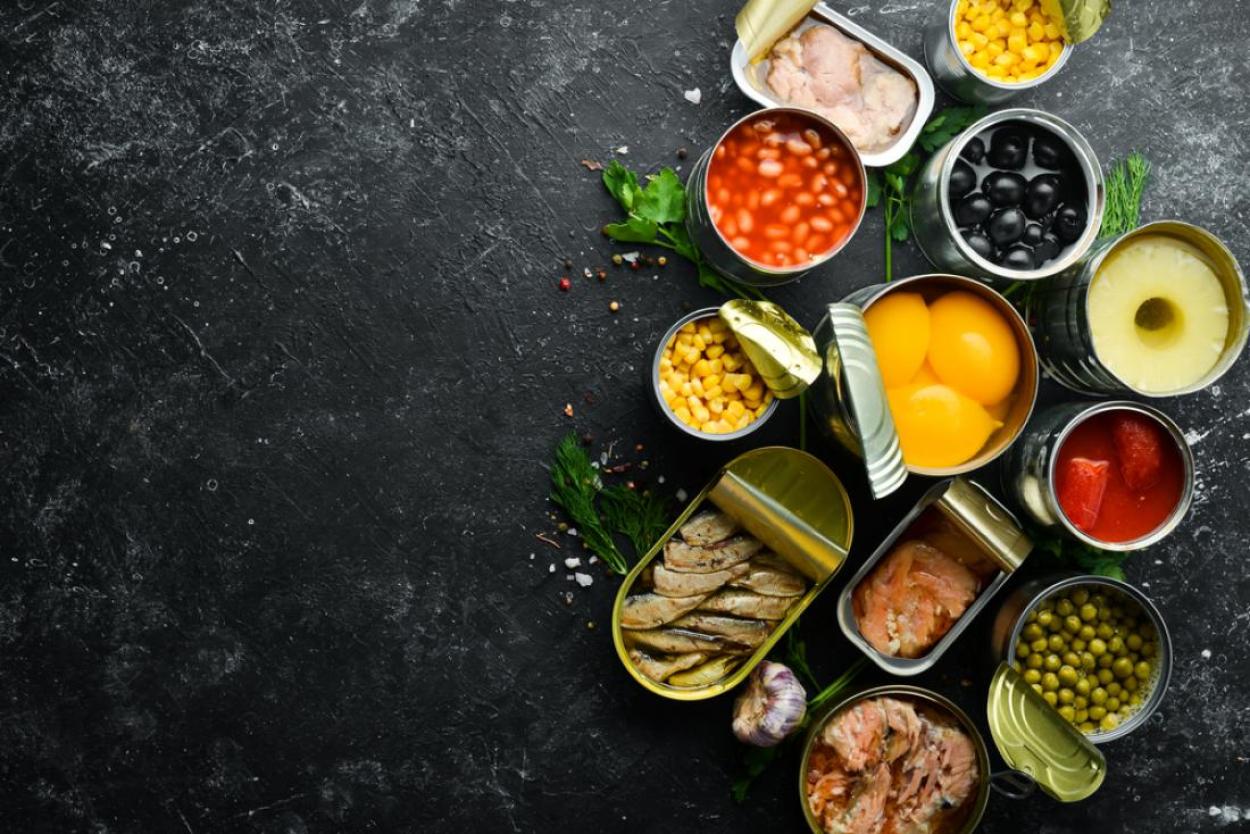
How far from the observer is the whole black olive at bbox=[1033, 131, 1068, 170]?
2.58m

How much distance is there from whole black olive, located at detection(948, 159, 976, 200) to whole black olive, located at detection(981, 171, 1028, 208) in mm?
43

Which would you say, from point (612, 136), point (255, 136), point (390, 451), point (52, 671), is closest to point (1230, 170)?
point (612, 136)

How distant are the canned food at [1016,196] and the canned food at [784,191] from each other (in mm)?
248

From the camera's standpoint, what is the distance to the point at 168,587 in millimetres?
2662

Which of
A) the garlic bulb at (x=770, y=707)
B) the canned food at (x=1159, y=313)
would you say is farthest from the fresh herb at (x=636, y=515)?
the canned food at (x=1159, y=313)

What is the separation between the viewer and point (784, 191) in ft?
8.31

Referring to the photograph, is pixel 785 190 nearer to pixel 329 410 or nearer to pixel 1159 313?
pixel 1159 313

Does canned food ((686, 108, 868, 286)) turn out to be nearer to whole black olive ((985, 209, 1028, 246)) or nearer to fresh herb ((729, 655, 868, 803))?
whole black olive ((985, 209, 1028, 246))

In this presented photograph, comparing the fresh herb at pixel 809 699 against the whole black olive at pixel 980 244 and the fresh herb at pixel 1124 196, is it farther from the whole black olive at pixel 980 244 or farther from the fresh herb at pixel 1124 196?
the fresh herb at pixel 1124 196

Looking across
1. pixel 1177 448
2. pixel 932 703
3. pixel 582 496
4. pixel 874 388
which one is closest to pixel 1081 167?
pixel 1177 448

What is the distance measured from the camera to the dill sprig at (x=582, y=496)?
8.72ft

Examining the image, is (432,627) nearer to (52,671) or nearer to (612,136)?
(52,671)

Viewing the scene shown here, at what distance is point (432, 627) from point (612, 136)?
4.67 ft

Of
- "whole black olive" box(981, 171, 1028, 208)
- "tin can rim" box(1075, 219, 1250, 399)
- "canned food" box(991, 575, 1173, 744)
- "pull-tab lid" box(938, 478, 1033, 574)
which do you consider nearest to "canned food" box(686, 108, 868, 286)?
"whole black olive" box(981, 171, 1028, 208)
